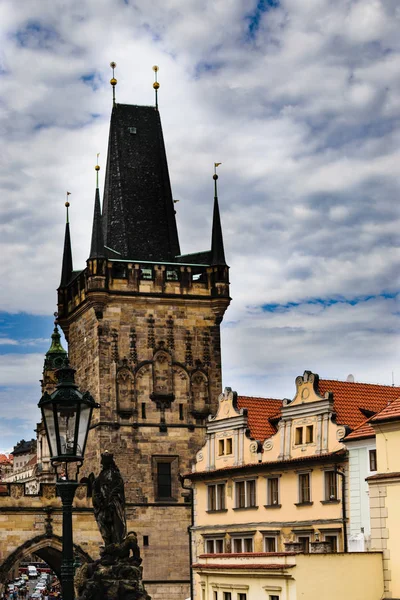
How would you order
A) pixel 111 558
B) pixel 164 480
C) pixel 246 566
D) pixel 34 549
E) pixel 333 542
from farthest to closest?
pixel 164 480
pixel 34 549
pixel 333 542
pixel 246 566
pixel 111 558

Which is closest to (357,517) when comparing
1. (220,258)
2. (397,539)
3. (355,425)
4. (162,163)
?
(355,425)

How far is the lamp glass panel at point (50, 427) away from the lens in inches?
530

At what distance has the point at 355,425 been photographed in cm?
3762

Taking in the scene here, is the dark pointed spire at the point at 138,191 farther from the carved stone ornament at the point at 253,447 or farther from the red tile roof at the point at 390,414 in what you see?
the red tile roof at the point at 390,414

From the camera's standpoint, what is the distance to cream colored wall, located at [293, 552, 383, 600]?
92.7 ft

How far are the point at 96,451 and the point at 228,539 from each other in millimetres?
11901

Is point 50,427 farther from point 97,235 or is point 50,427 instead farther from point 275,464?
point 97,235

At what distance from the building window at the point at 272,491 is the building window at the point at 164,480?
1326 cm

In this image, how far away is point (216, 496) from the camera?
42.8 metres

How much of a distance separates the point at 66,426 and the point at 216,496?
29.8 metres

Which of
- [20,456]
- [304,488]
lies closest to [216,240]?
[304,488]

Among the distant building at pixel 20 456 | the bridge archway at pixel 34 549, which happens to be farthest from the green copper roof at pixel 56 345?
the distant building at pixel 20 456

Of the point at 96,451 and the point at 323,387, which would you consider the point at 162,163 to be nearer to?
A: the point at 96,451

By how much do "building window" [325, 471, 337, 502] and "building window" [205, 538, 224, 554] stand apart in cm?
638
